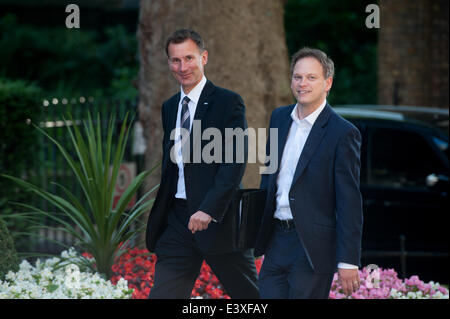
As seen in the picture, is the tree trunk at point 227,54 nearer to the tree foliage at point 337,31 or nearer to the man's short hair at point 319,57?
the man's short hair at point 319,57

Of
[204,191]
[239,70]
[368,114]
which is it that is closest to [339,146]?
[204,191]

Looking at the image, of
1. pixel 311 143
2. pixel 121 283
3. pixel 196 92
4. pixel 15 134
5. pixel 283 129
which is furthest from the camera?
pixel 15 134

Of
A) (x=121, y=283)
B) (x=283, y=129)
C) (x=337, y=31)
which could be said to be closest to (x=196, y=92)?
(x=283, y=129)

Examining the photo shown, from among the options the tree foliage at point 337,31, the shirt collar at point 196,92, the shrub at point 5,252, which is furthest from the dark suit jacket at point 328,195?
the tree foliage at point 337,31

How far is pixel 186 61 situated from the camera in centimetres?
426

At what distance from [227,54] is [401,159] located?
88.0 inches

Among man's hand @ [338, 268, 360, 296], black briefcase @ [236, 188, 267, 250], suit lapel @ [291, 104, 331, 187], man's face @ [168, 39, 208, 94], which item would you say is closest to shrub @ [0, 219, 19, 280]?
man's face @ [168, 39, 208, 94]

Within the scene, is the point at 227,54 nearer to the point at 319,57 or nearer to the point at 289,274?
the point at 319,57

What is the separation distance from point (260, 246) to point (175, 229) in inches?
24.7

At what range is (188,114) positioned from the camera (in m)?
4.34

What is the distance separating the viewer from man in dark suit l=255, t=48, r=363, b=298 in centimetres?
372

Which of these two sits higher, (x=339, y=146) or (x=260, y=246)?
(x=339, y=146)

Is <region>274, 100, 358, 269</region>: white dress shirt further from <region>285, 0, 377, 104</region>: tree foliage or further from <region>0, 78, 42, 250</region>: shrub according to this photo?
<region>285, 0, 377, 104</region>: tree foliage
